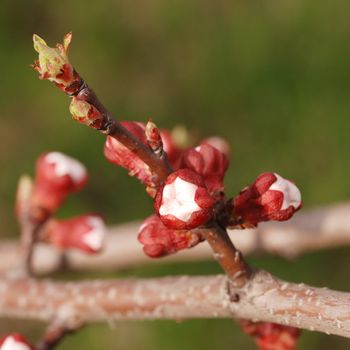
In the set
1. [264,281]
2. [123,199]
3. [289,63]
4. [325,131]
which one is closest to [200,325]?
[123,199]

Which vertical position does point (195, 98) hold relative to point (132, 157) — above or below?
above

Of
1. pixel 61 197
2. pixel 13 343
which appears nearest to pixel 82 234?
pixel 61 197

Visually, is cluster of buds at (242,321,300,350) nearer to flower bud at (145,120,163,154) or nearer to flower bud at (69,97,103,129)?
flower bud at (145,120,163,154)

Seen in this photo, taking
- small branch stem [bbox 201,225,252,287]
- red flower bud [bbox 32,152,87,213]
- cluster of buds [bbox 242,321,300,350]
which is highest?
red flower bud [bbox 32,152,87,213]

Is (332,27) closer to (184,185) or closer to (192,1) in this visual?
(192,1)

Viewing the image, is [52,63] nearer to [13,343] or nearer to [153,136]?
[153,136]

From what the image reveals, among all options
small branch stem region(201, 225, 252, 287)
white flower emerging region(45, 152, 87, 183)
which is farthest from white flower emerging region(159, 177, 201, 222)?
white flower emerging region(45, 152, 87, 183)

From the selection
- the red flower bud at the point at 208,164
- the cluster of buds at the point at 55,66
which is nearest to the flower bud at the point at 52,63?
the cluster of buds at the point at 55,66
